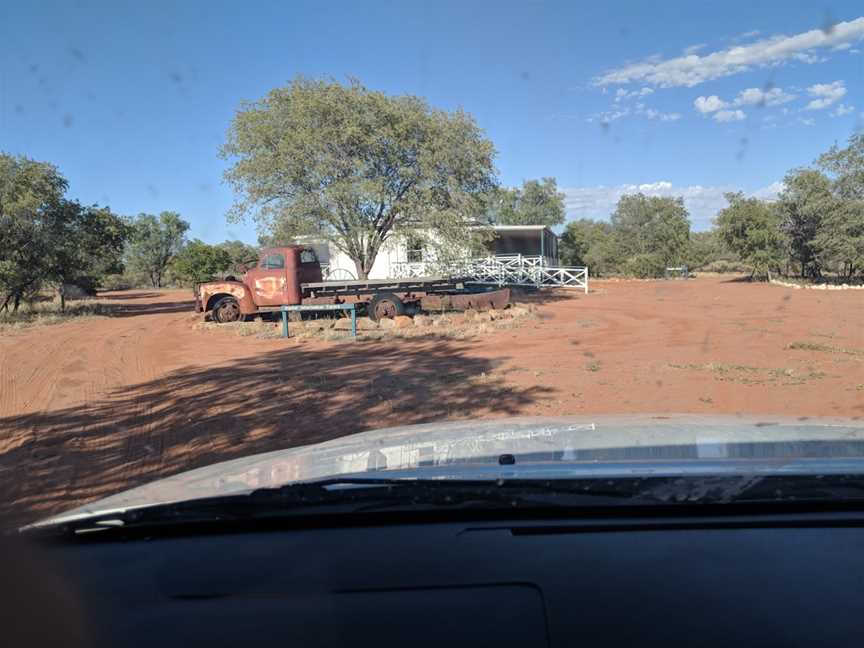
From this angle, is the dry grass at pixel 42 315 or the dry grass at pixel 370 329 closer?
the dry grass at pixel 370 329

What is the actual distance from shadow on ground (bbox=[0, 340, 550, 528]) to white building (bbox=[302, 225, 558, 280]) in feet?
44.5

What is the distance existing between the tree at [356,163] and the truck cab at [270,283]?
3050 millimetres

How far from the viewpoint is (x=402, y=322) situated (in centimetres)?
1969

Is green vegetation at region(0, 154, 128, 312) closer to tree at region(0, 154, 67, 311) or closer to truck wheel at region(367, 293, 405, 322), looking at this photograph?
tree at region(0, 154, 67, 311)

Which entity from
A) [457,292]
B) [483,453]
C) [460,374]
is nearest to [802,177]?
[457,292]

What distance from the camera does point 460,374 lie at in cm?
1138

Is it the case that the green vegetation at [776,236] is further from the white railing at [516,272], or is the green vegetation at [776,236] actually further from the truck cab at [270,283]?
the truck cab at [270,283]

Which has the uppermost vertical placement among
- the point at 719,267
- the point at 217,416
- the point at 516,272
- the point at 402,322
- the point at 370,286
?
the point at 719,267

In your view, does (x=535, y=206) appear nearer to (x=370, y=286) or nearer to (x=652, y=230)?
(x=652, y=230)

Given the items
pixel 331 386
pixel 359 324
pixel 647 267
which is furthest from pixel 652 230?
pixel 331 386

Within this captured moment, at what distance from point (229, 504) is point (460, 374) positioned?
9.02 m

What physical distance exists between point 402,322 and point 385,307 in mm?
1362

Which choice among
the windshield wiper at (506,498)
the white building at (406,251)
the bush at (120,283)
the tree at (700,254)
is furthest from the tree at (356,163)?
the bush at (120,283)

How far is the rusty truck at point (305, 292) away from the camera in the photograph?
20734 millimetres
